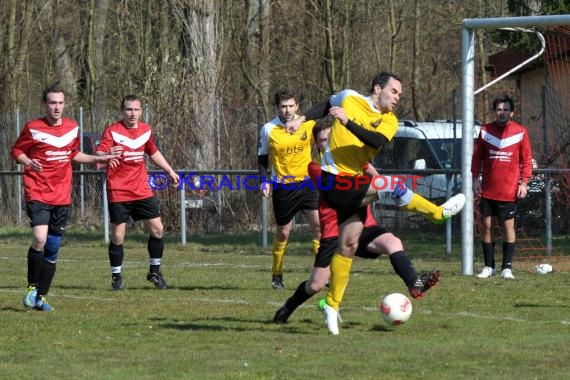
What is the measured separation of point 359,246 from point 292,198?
3.19m

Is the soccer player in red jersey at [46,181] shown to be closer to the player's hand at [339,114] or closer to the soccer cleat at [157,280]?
the soccer cleat at [157,280]

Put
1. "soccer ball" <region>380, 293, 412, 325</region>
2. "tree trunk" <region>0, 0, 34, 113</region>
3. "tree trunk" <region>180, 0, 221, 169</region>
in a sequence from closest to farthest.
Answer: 1. "soccer ball" <region>380, 293, 412, 325</region>
2. "tree trunk" <region>180, 0, 221, 169</region>
3. "tree trunk" <region>0, 0, 34, 113</region>

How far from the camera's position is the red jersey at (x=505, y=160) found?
1389 cm

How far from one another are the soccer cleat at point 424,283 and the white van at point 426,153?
10.4 metres

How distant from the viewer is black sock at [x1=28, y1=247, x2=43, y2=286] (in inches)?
435

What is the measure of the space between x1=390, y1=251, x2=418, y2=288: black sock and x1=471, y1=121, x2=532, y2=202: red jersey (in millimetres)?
4695

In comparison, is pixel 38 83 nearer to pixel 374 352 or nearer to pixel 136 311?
pixel 136 311

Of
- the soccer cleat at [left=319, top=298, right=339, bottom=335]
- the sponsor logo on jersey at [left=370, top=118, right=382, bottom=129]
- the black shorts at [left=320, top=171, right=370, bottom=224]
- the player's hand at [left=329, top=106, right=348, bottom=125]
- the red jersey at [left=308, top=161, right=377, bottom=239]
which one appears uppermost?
the player's hand at [left=329, top=106, right=348, bottom=125]

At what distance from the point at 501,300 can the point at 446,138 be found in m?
9.81

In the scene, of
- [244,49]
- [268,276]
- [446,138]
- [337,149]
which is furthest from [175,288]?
[244,49]

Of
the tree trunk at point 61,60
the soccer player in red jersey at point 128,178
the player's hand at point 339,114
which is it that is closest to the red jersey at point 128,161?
the soccer player in red jersey at point 128,178

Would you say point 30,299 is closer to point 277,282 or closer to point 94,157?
point 94,157

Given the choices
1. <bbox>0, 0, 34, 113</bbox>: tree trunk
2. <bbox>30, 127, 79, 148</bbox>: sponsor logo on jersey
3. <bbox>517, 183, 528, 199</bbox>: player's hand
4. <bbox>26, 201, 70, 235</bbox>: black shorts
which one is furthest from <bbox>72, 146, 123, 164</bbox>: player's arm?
<bbox>0, 0, 34, 113</bbox>: tree trunk

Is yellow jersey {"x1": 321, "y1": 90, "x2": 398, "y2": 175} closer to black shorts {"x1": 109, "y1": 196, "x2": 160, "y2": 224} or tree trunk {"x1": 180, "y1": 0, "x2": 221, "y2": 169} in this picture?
black shorts {"x1": 109, "y1": 196, "x2": 160, "y2": 224}
